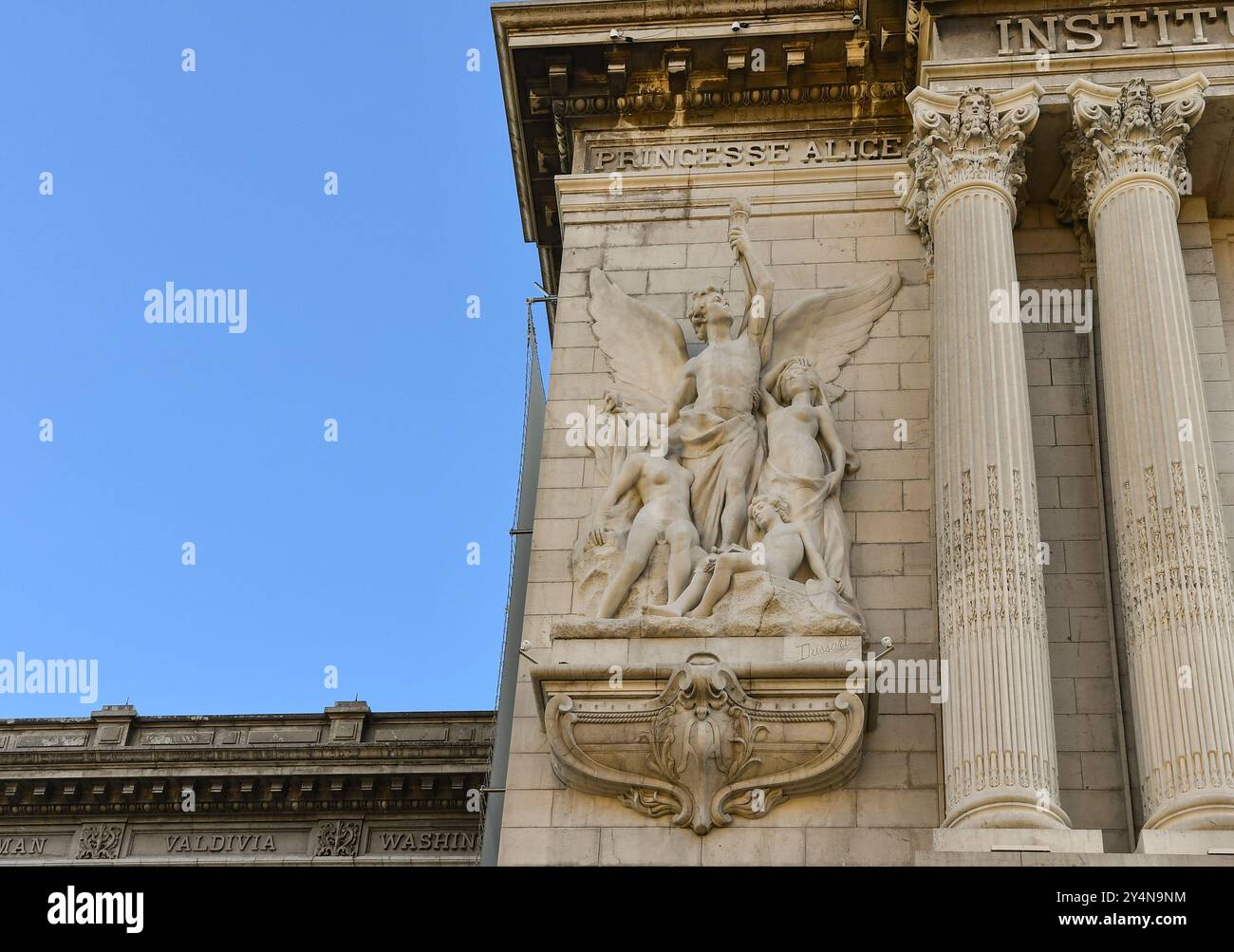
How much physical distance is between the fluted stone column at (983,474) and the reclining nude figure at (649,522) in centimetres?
273

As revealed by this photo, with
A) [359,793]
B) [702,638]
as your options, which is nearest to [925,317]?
[702,638]

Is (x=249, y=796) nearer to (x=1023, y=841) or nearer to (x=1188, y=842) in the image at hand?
(x=1023, y=841)

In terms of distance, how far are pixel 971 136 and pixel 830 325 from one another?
2813 mm

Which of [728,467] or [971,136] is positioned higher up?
[971,136]

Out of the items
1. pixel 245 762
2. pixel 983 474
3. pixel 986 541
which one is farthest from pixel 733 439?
pixel 245 762

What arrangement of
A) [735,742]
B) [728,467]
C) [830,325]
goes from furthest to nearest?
[830,325] → [728,467] → [735,742]

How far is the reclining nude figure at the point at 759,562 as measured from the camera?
18766mm

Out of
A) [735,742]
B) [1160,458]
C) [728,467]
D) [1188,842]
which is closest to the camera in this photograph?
[1188,842]

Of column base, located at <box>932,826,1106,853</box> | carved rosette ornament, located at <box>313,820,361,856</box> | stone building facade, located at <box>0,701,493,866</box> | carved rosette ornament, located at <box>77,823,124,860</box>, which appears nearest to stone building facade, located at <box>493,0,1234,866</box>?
column base, located at <box>932,826,1106,853</box>

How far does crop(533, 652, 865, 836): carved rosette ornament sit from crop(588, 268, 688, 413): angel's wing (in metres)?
4.44

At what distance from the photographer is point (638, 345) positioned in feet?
71.9

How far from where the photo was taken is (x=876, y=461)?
20.6 meters
